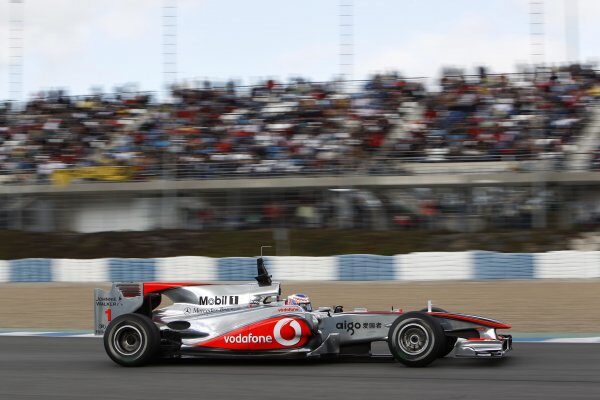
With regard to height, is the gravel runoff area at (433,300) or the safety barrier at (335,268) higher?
the safety barrier at (335,268)

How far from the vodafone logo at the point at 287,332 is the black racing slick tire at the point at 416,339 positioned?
0.74 m

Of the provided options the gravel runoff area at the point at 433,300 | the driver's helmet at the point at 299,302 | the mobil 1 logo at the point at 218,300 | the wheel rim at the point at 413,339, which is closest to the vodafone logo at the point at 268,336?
the driver's helmet at the point at 299,302

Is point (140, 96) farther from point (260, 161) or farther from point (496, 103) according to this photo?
point (496, 103)

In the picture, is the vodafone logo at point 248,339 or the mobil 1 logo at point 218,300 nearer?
the vodafone logo at point 248,339

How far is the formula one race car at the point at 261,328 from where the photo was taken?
6.51 m

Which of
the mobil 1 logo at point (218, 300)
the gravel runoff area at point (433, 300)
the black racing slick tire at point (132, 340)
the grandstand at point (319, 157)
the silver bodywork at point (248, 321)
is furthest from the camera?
the grandstand at point (319, 157)

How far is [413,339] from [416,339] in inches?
0.9

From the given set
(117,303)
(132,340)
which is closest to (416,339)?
(132,340)

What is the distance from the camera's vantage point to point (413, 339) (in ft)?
21.4

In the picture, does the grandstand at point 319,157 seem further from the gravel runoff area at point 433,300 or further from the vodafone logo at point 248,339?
the vodafone logo at point 248,339

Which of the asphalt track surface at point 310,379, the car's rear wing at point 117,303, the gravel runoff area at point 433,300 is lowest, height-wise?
the gravel runoff area at point 433,300

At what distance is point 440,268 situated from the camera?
16.1 meters

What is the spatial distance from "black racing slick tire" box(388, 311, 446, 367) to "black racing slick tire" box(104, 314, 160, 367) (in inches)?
76.8

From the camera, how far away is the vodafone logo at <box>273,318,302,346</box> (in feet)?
22.1
